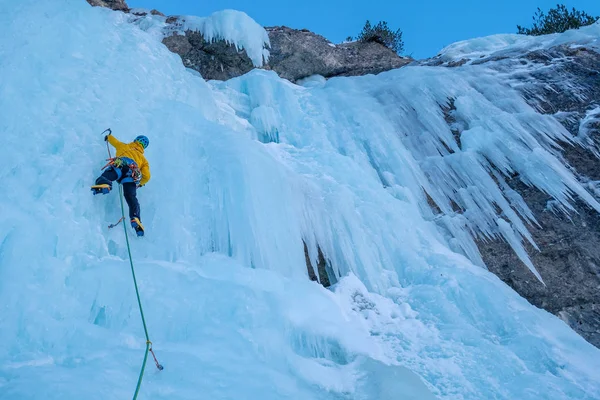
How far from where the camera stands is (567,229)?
5773 millimetres

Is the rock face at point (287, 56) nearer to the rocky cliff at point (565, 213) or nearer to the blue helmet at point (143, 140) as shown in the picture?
the rocky cliff at point (565, 213)

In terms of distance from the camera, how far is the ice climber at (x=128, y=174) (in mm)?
4535

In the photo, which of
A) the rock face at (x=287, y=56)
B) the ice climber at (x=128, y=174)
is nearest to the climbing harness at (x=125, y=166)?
the ice climber at (x=128, y=174)

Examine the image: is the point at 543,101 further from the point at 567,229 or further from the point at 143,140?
the point at 143,140

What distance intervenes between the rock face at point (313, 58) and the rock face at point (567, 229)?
408 centimetres

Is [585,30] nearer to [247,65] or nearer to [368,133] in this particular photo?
[368,133]

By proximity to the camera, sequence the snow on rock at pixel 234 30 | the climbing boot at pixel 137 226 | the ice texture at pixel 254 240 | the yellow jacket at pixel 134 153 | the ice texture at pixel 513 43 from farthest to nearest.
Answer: the snow on rock at pixel 234 30 → the ice texture at pixel 513 43 → the yellow jacket at pixel 134 153 → the climbing boot at pixel 137 226 → the ice texture at pixel 254 240

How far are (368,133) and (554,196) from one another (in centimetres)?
284

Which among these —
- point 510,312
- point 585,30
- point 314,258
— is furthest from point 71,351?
point 585,30

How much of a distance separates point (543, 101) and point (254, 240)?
17.4 feet

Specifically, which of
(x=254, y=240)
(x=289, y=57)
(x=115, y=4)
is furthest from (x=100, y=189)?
(x=115, y=4)

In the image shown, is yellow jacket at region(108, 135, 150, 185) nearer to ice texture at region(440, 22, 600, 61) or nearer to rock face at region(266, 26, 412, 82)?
rock face at region(266, 26, 412, 82)

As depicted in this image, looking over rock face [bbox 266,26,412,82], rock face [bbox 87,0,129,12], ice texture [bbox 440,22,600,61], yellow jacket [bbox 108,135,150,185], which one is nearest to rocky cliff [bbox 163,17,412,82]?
rock face [bbox 266,26,412,82]

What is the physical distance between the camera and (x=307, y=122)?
8203 millimetres
